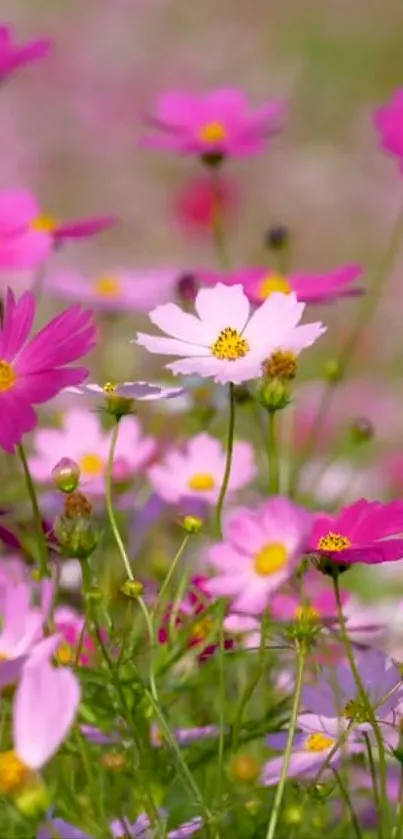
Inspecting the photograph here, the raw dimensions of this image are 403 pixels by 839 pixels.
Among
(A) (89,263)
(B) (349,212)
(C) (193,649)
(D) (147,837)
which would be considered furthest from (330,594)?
(B) (349,212)

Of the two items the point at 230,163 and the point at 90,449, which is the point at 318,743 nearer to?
the point at 90,449

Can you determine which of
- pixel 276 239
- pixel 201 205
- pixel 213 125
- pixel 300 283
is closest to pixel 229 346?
pixel 300 283

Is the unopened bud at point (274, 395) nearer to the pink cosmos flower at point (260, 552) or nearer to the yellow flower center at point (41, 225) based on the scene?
the pink cosmos flower at point (260, 552)

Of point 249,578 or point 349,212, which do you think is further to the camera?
point 349,212

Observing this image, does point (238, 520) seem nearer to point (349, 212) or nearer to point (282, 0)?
point (349, 212)

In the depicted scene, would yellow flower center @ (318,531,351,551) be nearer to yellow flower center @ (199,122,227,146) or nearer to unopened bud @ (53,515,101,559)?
unopened bud @ (53,515,101,559)

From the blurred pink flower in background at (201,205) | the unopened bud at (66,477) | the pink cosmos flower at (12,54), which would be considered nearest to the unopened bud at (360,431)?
the pink cosmos flower at (12,54)
